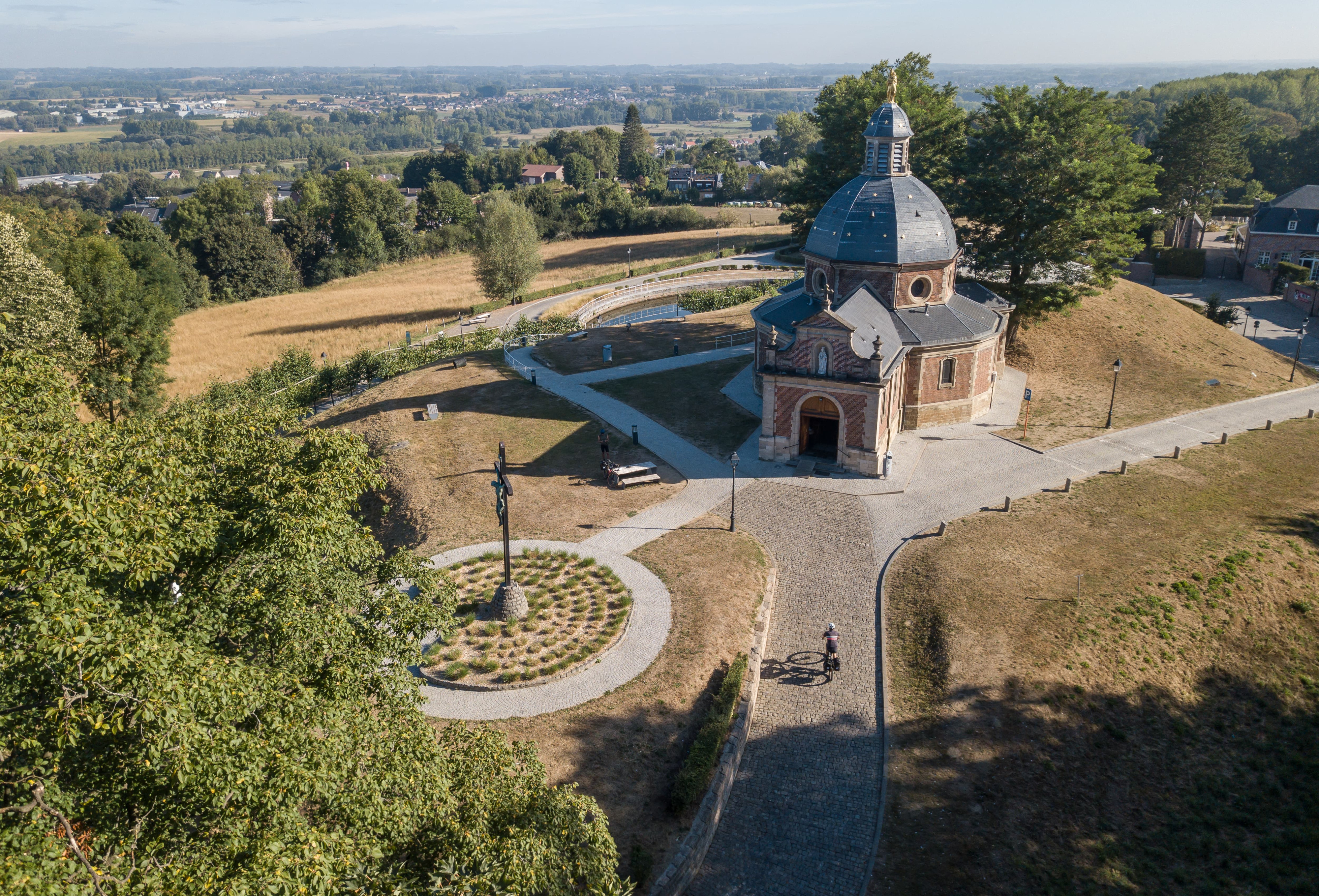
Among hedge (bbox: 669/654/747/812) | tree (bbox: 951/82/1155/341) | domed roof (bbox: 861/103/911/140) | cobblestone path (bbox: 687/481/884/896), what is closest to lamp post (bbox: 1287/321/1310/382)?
tree (bbox: 951/82/1155/341)

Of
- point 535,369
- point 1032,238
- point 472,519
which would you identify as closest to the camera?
point 472,519

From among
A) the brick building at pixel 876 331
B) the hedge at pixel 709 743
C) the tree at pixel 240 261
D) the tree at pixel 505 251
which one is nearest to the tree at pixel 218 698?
the hedge at pixel 709 743

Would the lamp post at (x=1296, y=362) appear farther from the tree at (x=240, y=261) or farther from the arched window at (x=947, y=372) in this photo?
the tree at (x=240, y=261)

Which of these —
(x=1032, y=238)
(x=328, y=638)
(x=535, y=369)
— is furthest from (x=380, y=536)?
(x=1032, y=238)

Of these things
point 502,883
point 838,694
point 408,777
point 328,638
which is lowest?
point 838,694

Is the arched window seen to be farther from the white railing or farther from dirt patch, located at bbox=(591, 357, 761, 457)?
the white railing

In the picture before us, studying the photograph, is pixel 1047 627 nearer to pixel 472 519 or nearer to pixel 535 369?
pixel 472 519

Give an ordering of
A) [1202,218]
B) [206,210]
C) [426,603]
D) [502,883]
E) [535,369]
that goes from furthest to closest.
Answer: [206,210] → [1202,218] → [535,369] → [426,603] → [502,883]
